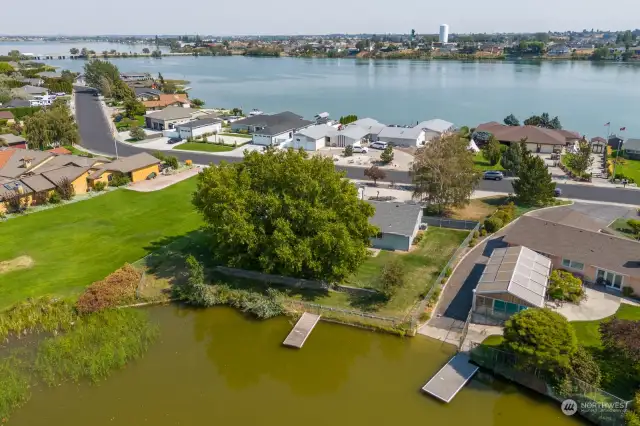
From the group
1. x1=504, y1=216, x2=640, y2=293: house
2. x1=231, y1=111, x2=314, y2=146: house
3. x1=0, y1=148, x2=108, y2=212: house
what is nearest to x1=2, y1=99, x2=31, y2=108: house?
x1=0, y1=148, x2=108, y2=212: house

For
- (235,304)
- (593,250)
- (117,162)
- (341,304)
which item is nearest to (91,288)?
(235,304)

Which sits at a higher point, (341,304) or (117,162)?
(117,162)

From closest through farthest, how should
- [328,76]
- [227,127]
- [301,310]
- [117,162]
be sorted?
[301,310], [117,162], [227,127], [328,76]

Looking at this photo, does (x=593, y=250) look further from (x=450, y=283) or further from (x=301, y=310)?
(x=301, y=310)

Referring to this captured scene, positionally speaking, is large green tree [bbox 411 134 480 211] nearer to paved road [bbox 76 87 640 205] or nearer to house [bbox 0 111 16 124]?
paved road [bbox 76 87 640 205]

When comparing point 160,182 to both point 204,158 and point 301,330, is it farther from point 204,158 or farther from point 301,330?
point 301,330

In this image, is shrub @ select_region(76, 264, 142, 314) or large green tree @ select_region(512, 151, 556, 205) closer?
shrub @ select_region(76, 264, 142, 314)
